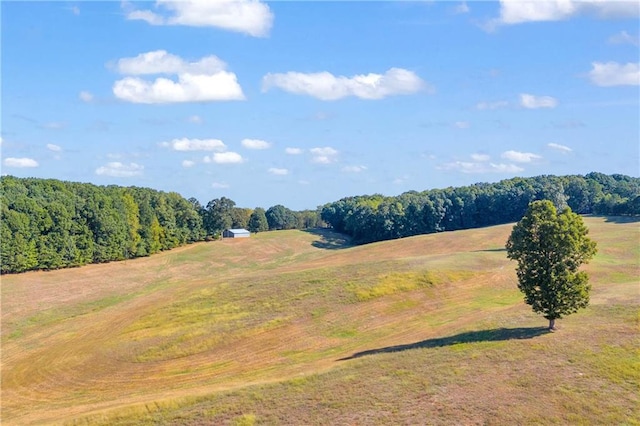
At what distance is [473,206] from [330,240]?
133 ft

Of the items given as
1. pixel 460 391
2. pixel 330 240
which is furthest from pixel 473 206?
pixel 460 391

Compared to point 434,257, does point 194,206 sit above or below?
above

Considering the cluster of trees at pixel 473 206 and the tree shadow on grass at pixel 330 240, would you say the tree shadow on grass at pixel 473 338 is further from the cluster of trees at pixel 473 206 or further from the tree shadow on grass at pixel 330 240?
the cluster of trees at pixel 473 206

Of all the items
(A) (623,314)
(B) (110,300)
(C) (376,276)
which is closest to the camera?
(A) (623,314)

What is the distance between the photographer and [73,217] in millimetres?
108125

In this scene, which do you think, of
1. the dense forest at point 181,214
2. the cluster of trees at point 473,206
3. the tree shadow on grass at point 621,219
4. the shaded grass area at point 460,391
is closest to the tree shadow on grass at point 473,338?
the shaded grass area at point 460,391

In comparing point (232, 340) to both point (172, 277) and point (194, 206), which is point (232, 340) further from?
point (194, 206)

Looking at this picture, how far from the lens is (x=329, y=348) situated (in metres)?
53.5

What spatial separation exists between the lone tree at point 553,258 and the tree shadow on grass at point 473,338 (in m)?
1.97

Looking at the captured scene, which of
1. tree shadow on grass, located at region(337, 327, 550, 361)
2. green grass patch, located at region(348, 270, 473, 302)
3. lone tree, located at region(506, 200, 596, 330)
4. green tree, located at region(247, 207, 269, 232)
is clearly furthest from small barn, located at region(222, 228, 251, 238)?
lone tree, located at region(506, 200, 596, 330)

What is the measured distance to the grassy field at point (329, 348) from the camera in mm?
35719

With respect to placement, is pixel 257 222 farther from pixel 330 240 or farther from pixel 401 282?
pixel 401 282

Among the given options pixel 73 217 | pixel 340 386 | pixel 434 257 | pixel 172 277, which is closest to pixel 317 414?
pixel 340 386

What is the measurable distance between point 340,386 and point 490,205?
130 meters
